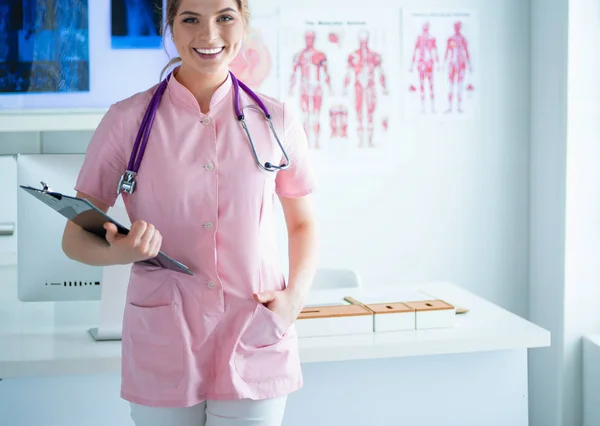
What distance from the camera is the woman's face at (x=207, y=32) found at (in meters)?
1.34

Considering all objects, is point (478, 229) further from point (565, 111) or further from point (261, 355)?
point (261, 355)

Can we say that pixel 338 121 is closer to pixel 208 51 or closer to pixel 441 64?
pixel 441 64

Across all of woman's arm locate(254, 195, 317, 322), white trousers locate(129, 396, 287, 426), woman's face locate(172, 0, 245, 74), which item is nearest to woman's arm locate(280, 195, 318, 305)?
woman's arm locate(254, 195, 317, 322)

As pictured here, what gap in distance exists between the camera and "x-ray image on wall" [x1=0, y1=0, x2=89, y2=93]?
2758 millimetres

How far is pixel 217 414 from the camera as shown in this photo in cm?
133

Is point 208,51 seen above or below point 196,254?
above

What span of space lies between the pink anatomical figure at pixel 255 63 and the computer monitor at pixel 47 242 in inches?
51.5

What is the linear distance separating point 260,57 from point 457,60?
0.91 metres

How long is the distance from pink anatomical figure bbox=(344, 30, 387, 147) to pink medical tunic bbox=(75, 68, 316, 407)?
1.98 metres

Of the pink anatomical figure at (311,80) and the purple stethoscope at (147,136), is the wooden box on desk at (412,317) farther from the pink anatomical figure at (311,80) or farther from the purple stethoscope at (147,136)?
the pink anatomical figure at (311,80)

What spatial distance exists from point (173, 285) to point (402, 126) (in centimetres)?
219

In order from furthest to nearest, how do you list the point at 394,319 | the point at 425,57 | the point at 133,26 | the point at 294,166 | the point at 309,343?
the point at 425,57 < the point at 133,26 < the point at 394,319 < the point at 309,343 < the point at 294,166

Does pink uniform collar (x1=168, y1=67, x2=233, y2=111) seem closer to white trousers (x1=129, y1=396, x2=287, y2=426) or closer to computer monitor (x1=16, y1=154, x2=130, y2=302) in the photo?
white trousers (x1=129, y1=396, x2=287, y2=426)

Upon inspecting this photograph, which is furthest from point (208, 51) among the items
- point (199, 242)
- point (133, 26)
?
point (133, 26)
